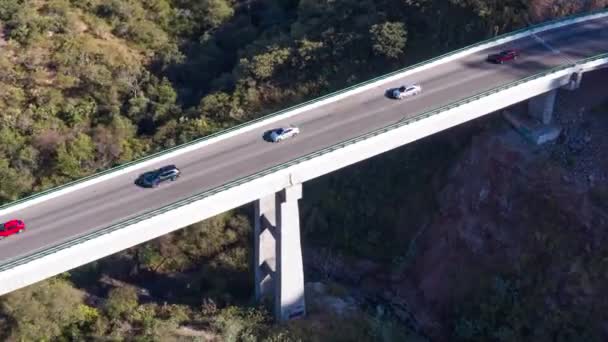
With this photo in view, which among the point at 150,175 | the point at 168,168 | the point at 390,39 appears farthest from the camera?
the point at 390,39

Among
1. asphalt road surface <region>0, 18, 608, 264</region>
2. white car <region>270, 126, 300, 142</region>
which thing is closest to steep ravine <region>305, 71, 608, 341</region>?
asphalt road surface <region>0, 18, 608, 264</region>

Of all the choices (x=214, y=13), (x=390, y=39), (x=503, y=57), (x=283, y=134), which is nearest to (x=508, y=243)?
(x=503, y=57)

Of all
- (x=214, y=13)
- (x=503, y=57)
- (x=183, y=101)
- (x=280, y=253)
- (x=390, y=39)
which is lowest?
(x=280, y=253)

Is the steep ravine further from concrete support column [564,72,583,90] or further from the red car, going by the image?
the red car

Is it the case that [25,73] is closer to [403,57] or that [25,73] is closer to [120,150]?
[120,150]

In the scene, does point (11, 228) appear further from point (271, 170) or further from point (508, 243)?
point (508, 243)

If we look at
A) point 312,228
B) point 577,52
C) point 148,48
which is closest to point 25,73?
point 148,48
